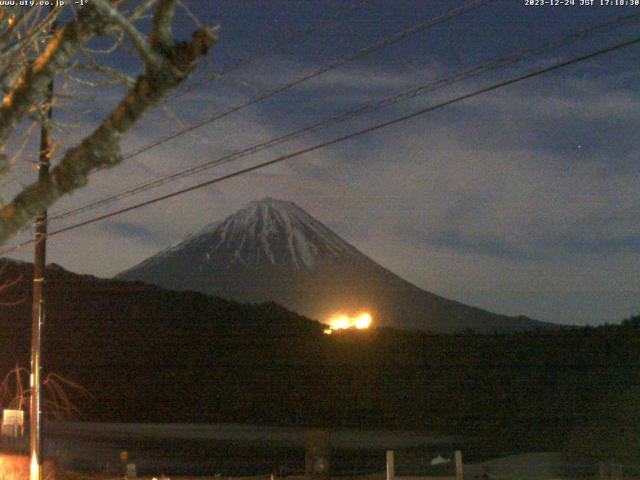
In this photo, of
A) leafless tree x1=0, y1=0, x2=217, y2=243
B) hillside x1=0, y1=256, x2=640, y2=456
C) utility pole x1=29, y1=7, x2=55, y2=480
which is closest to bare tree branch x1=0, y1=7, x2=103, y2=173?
leafless tree x1=0, y1=0, x2=217, y2=243

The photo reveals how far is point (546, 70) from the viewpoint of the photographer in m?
9.68

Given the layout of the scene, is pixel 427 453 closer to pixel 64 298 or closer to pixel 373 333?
pixel 373 333

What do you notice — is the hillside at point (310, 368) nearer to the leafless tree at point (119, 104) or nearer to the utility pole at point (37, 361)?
the utility pole at point (37, 361)

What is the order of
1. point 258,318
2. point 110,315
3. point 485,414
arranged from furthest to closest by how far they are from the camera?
point 258,318, point 110,315, point 485,414

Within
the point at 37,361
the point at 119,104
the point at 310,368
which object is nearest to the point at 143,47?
the point at 119,104

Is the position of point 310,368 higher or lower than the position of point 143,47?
lower

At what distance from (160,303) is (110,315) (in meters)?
9.06

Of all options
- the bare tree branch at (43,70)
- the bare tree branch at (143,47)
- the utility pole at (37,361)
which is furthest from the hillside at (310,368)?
the bare tree branch at (143,47)

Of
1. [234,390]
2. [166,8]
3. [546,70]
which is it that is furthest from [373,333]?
[166,8]

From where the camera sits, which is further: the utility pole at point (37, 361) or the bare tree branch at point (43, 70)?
the utility pole at point (37, 361)

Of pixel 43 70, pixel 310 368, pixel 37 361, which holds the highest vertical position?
pixel 43 70

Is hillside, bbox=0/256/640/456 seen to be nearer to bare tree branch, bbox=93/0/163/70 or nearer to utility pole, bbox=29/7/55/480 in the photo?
utility pole, bbox=29/7/55/480

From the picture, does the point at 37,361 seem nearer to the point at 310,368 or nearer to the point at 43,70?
the point at 43,70

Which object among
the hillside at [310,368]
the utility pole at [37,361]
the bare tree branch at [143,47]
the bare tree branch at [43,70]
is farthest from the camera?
the hillside at [310,368]
